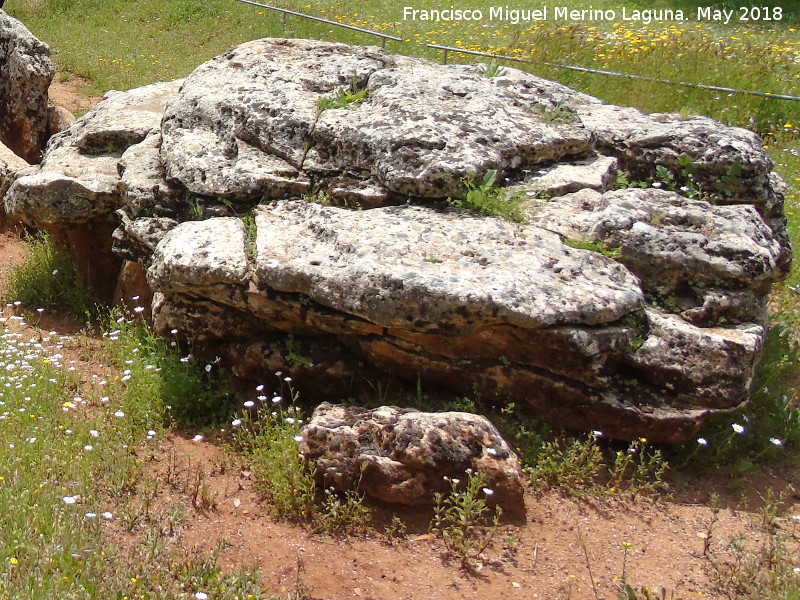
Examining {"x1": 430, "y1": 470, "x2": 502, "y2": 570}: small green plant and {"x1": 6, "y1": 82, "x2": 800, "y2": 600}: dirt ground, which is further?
{"x1": 430, "y1": 470, "x2": 502, "y2": 570}: small green plant

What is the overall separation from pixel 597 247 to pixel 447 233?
3.49 ft

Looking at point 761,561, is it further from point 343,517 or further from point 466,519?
point 343,517

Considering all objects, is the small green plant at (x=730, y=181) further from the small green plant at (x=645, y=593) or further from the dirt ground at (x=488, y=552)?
the small green plant at (x=645, y=593)

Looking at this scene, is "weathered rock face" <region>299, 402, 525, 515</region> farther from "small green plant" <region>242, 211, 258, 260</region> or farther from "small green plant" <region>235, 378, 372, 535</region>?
"small green plant" <region>242, 211, 258, 260</region>

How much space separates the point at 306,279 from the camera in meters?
5.18

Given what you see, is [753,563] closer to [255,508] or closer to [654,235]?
[654,235]

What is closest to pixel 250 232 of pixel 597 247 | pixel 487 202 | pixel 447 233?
pixel 447 233

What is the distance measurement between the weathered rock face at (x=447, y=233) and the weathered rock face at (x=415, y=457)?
0.62m

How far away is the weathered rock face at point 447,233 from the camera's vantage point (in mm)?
5082

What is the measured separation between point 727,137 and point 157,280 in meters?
4.58

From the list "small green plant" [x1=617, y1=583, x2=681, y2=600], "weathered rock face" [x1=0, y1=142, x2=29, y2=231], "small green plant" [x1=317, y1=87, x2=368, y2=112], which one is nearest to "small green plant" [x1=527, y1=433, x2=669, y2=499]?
"small green plant" [x1=617, y1=583, x2=681, y2=600]

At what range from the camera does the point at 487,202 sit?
18.9ft

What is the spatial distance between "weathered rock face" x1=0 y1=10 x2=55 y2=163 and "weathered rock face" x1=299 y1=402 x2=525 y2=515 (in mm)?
8329

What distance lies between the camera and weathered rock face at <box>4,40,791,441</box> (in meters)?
5.08
